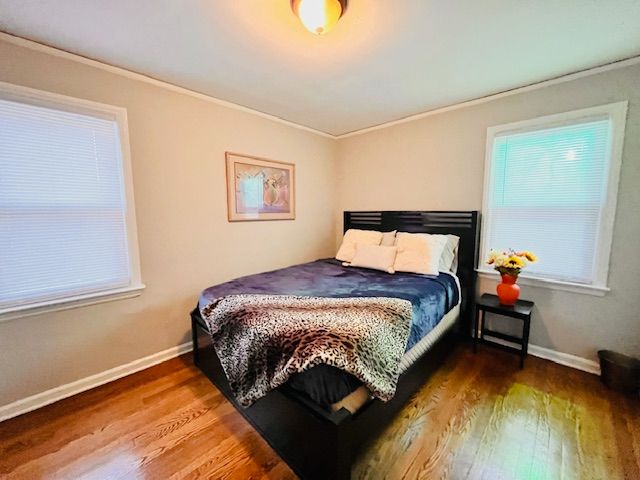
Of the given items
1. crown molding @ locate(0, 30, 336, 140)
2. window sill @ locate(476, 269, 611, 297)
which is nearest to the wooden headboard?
window sill @ locate(476, 269, 611, 297)

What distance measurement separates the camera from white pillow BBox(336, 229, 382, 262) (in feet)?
10.2

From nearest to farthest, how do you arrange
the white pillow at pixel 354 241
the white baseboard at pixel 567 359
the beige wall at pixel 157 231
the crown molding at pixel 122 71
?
the crown molding at pixel 122 71 < the beige wall at pixel 157 231 < the white baseboard at pixel 567 359 < the white pillow at pixel 354 241

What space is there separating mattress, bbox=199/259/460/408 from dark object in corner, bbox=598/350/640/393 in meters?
1.07

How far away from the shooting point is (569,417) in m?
1.71

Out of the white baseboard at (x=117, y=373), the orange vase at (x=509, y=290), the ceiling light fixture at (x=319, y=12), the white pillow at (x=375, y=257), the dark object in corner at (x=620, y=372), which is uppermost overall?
the ceiling light fixture at (x=319, y=12)

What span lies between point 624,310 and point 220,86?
3.77m

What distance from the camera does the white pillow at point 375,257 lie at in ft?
8.84

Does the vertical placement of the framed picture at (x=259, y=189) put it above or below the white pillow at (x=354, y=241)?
above

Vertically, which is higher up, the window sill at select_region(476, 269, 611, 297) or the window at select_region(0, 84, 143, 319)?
the window at select_region(0, 84, 143, 319)

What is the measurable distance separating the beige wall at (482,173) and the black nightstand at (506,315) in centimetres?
20

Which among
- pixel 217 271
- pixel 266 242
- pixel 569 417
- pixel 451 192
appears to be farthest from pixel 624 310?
pixel 217 271

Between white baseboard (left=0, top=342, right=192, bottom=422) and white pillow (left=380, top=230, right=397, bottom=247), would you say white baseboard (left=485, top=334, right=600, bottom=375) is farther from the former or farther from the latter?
white baseboard (left=0, top=342, right=192, bottom=422)

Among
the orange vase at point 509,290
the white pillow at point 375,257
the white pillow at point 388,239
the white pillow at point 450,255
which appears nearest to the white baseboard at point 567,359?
the orange vase at point 509,290

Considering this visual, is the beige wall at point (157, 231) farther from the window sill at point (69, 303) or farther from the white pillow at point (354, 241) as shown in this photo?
the white pillow at point (354, 241)
